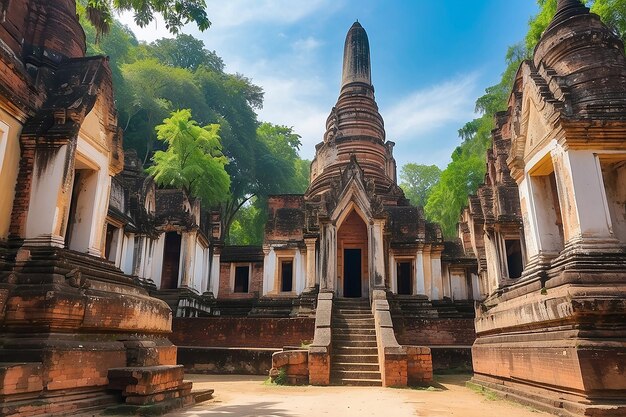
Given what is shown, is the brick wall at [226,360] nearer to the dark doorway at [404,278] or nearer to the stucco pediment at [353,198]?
the stucco pediment at [353,198]

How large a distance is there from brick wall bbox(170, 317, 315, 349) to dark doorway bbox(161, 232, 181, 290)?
6596mm

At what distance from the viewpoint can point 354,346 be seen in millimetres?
11297

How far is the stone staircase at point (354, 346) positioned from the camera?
1014 cm

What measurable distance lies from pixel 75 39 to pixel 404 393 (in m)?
9.14

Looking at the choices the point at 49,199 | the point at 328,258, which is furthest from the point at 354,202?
the point at 49,199

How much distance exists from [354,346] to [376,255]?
391 cm

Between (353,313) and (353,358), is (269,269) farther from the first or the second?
(353,358)

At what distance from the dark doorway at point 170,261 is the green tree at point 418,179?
135 ft

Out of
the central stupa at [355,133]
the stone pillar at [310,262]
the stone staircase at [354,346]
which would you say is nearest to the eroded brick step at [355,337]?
the stone staircase at [354,346]

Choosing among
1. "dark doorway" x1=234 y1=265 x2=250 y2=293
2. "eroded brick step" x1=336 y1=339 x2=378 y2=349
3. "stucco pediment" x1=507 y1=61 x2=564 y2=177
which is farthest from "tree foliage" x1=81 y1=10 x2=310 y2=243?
"stucco pediment" x1=507 y1=61 x2=564 y2=177

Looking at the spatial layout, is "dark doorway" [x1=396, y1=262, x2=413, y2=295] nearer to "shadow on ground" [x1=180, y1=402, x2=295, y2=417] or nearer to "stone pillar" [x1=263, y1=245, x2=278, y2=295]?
"stone pillar" [x1=263, y1=245, x2=278, y2=295]

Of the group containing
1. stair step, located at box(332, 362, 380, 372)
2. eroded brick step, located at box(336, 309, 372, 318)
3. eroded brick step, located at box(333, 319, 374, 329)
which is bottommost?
stair step, located at box(332, 362, 380, 372)

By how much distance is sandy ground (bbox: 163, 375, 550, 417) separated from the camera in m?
6.07

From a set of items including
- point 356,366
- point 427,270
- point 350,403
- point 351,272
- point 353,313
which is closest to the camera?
point 350,403
